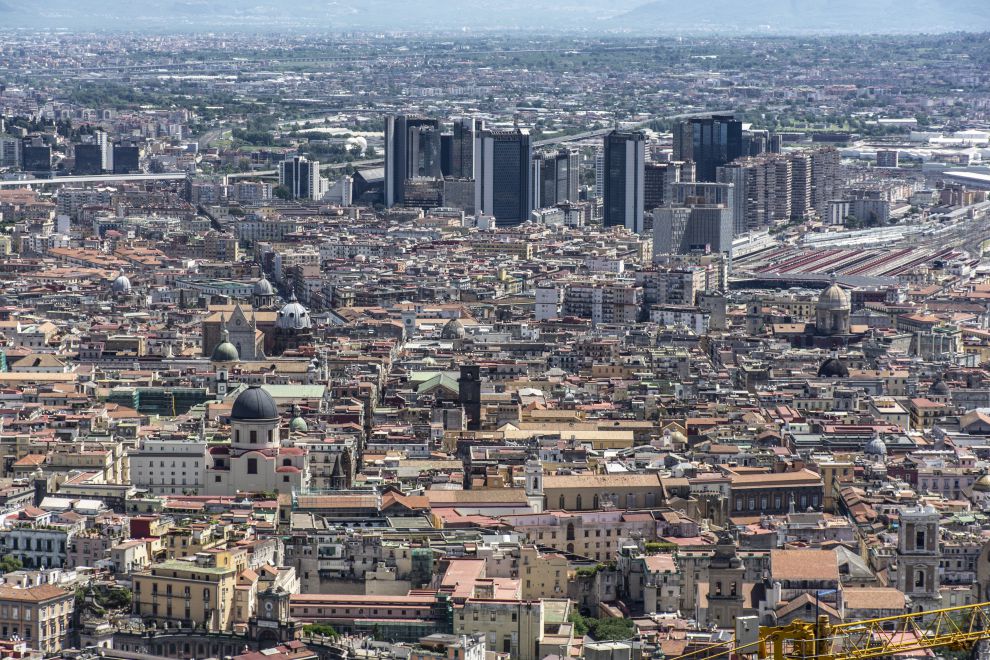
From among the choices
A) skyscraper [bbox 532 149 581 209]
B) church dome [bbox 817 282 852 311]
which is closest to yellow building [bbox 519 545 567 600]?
church dome [bbox 817 282 852 311]

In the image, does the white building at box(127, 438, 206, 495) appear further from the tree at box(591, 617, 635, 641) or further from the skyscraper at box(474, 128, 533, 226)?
the skyscraper at box(474, 128, 533, 226)

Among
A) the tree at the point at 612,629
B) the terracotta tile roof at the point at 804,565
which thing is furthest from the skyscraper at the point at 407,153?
the tree at the point at 612,629

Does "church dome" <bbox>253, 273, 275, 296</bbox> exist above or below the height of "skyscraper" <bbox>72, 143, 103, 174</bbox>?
above

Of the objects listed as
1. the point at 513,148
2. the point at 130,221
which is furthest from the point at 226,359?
the point at 513,148

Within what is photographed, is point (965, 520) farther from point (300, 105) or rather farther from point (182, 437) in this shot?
point (300, 105)

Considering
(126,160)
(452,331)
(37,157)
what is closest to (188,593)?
(452,331)

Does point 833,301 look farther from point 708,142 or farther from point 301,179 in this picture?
point 301,179
